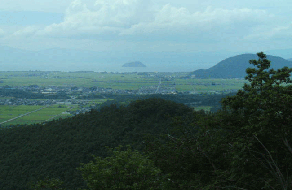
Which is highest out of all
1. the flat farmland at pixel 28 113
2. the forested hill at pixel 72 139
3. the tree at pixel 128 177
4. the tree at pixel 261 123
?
the tree at pixel 261 123

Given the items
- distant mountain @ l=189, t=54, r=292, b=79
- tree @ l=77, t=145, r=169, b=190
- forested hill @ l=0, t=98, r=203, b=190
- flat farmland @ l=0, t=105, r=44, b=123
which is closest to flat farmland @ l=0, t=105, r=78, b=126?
flat farmland @ l=0, t=105, r=44, b=123

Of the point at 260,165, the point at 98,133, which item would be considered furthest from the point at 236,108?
the point at 98,133

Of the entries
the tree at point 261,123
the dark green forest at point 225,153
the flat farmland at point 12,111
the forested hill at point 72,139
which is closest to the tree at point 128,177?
the dark green forest at point 225,153

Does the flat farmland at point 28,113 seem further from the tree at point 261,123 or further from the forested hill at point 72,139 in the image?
the tree at point 261,123

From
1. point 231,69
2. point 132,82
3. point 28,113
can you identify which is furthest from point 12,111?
point 231,69

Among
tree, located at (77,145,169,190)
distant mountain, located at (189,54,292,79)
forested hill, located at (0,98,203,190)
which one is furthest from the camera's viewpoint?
distant mountain, located at (189,54,292,79)

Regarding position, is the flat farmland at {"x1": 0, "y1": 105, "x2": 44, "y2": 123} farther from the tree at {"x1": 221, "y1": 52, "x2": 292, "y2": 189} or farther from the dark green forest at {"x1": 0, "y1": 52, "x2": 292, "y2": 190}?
the tree at {"x1": 221, "y1": 52, "x2": 292, "y2": 189}

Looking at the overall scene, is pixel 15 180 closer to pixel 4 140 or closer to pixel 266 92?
pixel 4 140

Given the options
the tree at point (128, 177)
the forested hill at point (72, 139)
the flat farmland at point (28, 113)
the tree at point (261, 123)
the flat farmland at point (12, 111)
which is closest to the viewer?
the tree at point (261, 123)

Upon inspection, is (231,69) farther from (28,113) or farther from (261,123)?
(261,123)
